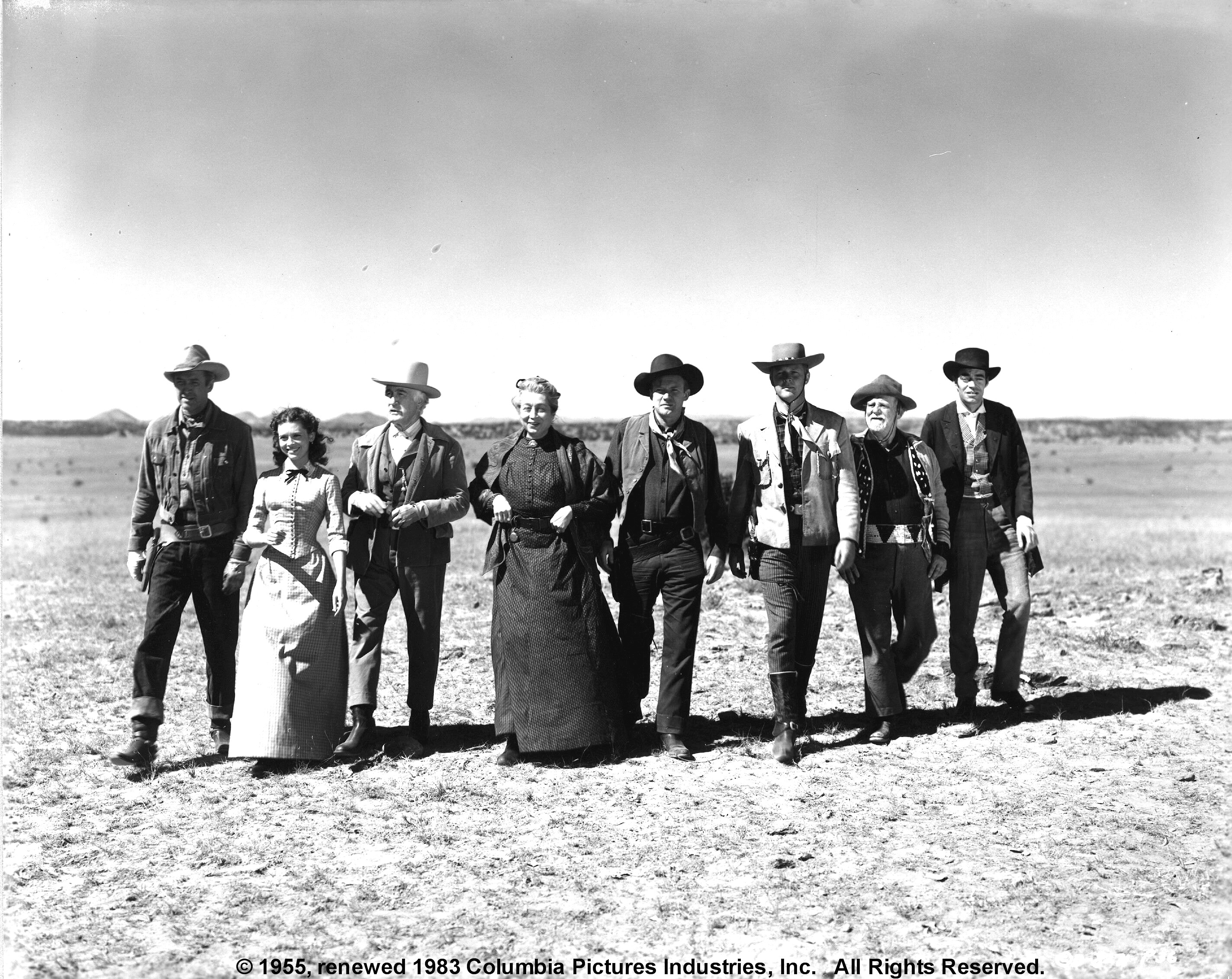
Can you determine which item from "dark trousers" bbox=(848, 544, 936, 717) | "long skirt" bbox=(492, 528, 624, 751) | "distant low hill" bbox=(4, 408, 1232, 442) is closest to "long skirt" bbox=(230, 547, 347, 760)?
"long skirt" bbox=(492, 528, 624, 751)

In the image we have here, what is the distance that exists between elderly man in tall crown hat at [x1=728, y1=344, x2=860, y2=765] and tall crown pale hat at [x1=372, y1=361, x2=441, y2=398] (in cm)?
176

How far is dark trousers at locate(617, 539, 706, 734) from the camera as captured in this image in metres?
6.20

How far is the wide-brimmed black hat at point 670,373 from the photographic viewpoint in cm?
615

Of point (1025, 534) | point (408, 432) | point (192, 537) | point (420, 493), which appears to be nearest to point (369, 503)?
point (420, 493)

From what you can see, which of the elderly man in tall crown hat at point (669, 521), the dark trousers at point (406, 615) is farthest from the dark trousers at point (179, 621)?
the elderly man in tall crown hat at point (669, 521)

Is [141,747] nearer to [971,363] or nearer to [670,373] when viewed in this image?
[670,373]

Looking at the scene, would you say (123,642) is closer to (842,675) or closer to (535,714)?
(535,714)

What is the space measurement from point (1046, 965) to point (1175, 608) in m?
7.87

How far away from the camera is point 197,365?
620cm

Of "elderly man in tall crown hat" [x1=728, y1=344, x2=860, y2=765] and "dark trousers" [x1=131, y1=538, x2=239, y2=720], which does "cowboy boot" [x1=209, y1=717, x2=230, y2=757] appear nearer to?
"dark trousers" [x1=131, y1=538, x2=239, y2=720]

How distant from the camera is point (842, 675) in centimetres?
823

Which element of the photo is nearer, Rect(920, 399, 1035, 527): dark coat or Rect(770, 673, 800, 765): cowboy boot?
Rect(770, 673, 800, 765): cowboy boot

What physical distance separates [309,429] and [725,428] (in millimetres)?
76710

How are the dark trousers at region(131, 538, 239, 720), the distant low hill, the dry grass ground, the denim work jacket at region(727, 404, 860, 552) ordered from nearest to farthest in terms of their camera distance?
1. the dry grass ground
2. the dark trousers at region(131, 538, 239, 720)
3. the denim work jacket at region(727, 404, 860, 552)
4. the distant low hill
